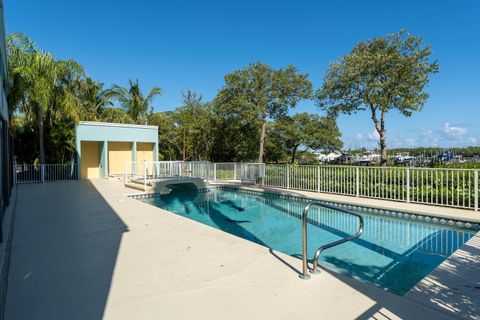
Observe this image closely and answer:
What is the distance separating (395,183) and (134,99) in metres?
18.5

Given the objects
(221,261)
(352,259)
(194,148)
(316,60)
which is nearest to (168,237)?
(221,261)

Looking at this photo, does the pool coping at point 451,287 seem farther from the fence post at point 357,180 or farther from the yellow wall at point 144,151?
the yellow wall at point 144,151

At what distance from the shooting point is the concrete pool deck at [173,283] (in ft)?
8.11

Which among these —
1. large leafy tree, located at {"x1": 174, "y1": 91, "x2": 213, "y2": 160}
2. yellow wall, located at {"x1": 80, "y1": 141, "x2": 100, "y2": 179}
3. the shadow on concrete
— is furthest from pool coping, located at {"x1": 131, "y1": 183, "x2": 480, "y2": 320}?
yellow wall, located at {"x1": 80, "y1": 141, "x2": 100, "y2": 179}

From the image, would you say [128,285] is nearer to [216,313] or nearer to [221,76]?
[216,313]

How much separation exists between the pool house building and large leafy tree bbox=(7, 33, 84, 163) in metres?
1.51

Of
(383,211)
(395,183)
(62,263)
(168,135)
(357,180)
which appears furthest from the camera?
(168,135)

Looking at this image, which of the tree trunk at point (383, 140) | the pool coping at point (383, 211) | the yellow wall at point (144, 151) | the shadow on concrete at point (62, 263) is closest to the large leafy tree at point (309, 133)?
the tree trunk at point (383, 140)

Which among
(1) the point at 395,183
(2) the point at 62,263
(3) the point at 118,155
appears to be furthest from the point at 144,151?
(2) the point at 62,263

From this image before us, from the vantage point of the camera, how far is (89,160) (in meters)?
17.1

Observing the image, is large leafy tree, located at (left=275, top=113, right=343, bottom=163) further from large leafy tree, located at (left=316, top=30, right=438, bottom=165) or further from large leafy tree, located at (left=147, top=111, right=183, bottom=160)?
large leafy tree, located at (left=316, top=30, right=438, bottom=165)

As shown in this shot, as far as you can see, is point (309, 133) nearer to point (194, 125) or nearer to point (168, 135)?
point (194, 125)

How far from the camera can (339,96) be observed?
12.0m

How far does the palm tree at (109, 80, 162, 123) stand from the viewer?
2052 centimetres
